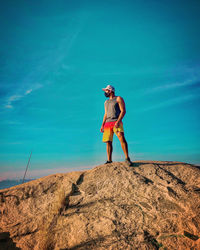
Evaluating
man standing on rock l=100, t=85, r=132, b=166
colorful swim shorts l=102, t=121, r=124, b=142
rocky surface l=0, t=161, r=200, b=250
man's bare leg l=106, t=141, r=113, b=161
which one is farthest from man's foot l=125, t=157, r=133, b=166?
colorful swim shorts l=102, t=121, r=124, b=142

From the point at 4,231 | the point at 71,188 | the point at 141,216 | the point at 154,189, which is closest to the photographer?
the point at 141,216

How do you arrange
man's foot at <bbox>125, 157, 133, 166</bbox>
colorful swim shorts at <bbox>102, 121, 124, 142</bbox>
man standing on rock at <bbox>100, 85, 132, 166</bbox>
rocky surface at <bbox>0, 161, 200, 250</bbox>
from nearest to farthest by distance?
rocky surface at <bbox>0, 161, 200, 250</bbox> < man's foot at <bbox>125, 157, 133, 166</bbox> < man standing on rock at <bbox>100, 85, 132, 166</bbox> < colorful swim shorts at <bbox>102, 121, 124, 142</bbox>

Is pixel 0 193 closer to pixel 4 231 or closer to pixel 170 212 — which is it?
pixel 4 231

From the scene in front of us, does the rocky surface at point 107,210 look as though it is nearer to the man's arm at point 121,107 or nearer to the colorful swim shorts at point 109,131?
the colorful swim shorts at point 109,131

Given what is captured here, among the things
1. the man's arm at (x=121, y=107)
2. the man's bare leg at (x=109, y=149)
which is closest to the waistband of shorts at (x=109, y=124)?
the man's arm at (x=121, y=107)

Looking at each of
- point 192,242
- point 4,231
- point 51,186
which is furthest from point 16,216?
point 192,242

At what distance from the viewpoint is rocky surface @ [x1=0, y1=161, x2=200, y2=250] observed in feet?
10.1

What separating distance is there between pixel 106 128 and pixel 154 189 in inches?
94.6

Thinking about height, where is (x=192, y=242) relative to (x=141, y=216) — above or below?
below

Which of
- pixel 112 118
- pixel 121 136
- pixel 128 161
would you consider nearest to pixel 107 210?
pixel 128 161

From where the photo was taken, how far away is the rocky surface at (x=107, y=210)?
121 inches

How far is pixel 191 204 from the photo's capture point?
3576 millimetres

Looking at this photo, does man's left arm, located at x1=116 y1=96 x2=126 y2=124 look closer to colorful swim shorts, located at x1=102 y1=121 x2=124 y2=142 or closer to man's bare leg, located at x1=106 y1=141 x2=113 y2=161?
colorful swim shorts, located at x1=102 y1=121 x2=124 y2=142

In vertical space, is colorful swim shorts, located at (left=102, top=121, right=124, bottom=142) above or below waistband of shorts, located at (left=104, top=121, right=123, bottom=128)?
below
